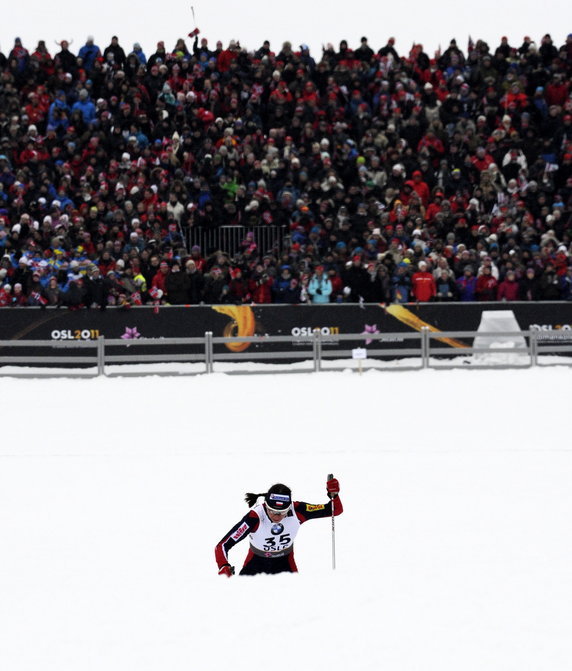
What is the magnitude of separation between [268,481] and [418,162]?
53.7 ft

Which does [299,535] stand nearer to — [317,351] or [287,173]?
[317,351]

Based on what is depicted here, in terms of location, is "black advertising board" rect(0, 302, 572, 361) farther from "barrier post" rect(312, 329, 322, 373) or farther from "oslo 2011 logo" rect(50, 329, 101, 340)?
"barrier post" rect(312, 329, 322, 373)

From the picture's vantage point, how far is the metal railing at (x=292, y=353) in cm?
2236

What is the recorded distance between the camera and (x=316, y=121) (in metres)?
28.1

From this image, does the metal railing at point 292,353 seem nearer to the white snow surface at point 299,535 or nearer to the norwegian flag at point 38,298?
the norwegian flag at point 38,298

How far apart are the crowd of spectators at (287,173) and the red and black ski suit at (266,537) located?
48.4ft

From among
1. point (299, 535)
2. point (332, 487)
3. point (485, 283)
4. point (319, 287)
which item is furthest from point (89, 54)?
point (332, 487)

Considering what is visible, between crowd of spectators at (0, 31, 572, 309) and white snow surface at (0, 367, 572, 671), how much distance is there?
4634 mm

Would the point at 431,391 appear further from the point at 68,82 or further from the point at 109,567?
the point at 68,82

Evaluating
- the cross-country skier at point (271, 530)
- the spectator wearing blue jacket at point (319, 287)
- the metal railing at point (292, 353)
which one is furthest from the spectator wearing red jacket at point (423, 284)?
the cross-country skier at point (271, 530)

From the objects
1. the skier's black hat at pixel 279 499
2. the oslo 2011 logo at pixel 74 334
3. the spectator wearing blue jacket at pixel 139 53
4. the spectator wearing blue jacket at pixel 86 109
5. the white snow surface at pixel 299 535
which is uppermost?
the spectator wearing blue jacket at pixel 139 53

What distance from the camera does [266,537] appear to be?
838 centimetres

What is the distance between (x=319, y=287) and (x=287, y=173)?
4.46 metres

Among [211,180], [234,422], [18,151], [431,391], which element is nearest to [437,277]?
[431,391]
